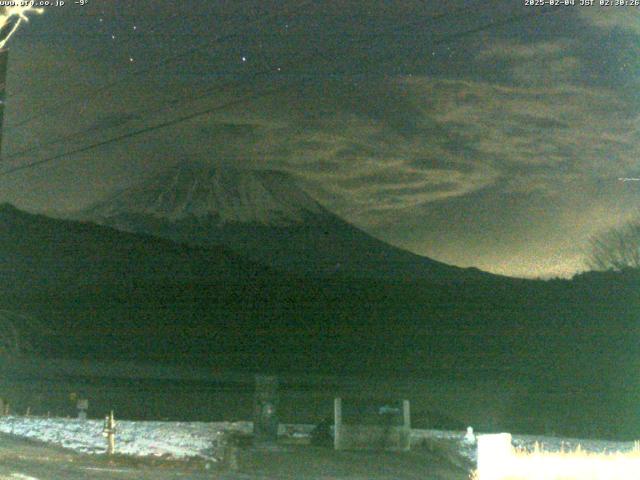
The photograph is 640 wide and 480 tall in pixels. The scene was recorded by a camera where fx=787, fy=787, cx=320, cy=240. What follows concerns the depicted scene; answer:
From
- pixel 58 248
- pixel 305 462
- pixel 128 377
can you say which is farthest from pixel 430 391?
pixel 58 248

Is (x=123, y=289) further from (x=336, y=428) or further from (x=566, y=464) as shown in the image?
(x=566, y=464)

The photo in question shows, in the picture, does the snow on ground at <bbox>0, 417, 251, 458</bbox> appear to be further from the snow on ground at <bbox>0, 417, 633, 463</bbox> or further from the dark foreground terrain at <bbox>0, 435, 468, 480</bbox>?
the dark foreground terrain at <bbox>0, 435, 468, 480</bbox>

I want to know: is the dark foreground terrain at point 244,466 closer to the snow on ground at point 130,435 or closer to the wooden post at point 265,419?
the snow on ground at point 130,435

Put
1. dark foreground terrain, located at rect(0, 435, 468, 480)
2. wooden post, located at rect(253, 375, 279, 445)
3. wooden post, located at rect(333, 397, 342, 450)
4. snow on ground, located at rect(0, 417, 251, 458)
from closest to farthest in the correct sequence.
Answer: dark foreground terrain, located at rect(0, 435, 468, 480), snow on ground, located at rect(0, 417, 251, 458), wooden post, located at rect(333, 397, 342, 450), wooden post, located at rect(253, 375, 279, 445)

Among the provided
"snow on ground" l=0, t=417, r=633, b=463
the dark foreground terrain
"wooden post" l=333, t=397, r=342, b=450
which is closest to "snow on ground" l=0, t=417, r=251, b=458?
"snow on ground" l=0, t=417, r=633, b=463

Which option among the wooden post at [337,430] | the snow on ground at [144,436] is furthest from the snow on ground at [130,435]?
the wooden post at [337,430]

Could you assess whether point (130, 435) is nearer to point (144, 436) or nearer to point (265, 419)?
point (144, 436)
